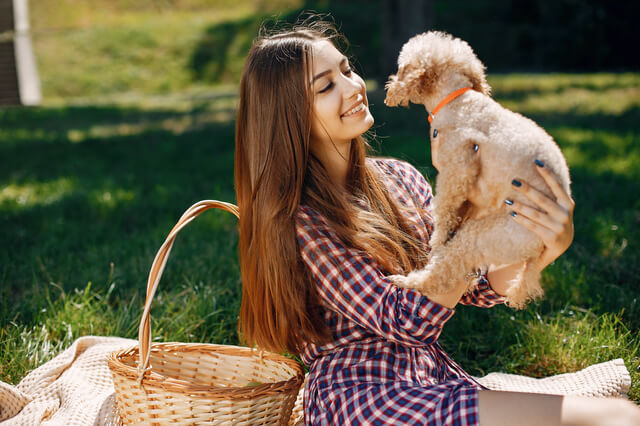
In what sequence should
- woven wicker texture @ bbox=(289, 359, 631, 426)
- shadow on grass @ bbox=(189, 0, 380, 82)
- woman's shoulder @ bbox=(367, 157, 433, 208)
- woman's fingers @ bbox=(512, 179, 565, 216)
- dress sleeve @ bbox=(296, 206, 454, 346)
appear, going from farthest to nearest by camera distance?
shadow on grass @ bbox=(189, 0, 380, 82)
woman's shoulder @ bbox=(367, 157, 433, 208)
woven wicker texture @ bbox=(289, 359, 631, 426)
dress sleeve @ bbox=(296, 206, 454, 346)
woman's fingers @ bbox=(512, 179, 565, 216)

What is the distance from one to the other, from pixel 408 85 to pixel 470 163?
25 cm

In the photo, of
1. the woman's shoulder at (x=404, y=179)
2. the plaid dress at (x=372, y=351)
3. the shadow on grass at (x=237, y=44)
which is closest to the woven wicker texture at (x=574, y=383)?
the plaid dress at (x=372, y=351)

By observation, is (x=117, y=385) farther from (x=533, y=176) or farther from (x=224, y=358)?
(x=533, y=176)

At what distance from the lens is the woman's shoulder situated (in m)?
2.12

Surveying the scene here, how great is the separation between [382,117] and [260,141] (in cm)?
520

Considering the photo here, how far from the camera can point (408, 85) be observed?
4.54 feet

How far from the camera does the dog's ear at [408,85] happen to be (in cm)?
137

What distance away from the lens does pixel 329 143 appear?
6.22 ft

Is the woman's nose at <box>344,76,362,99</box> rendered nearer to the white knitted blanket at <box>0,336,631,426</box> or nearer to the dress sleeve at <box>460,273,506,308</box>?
the dress sleeve at <box>460,273,506,308</box>

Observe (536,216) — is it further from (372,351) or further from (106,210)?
(106,210)

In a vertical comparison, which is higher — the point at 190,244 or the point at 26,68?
the point at 190,244

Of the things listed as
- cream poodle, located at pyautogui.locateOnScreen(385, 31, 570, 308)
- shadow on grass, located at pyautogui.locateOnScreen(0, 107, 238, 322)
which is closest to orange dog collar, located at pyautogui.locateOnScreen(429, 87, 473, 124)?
cream poodle, located at pyautogui.locateOnScreen(385, 31, 570, 308)

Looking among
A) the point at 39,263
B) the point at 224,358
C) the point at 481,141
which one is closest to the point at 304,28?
the point at 481,141

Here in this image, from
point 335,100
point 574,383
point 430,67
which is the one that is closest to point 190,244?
point 335,100
